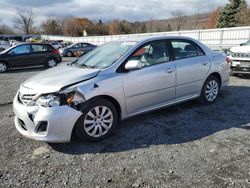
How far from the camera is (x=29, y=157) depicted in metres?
3.62

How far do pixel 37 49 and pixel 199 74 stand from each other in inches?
436

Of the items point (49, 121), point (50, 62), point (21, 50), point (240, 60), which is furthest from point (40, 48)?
point (49, 121)

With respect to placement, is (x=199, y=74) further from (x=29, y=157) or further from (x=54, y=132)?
(x=29, y=157)

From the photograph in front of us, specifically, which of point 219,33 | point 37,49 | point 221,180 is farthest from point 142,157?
point 219,33

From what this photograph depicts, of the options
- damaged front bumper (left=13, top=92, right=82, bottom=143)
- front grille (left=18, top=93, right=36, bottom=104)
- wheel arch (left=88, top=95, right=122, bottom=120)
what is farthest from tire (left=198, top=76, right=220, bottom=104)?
front grille (left=18, top=93, right=36, bottom=104)

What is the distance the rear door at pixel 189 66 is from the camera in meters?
5.01

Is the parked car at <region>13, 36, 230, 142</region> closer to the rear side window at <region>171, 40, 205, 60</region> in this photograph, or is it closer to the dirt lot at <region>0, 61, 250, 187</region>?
the rear side window at <region>171, 40, 205, 60</region>

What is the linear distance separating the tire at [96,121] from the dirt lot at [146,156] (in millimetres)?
142

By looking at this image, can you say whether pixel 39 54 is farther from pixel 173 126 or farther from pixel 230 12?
pixel 230 12

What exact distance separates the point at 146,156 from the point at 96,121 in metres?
0.96

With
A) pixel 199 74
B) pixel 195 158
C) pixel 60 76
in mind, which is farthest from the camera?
pixel 199 74

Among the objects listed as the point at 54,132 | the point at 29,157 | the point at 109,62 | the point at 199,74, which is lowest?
the point at 29,157

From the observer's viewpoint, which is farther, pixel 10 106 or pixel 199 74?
pixel 10 106

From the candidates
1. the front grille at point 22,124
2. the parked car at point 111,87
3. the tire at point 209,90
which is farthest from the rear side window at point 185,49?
the front grille at point 22,124
